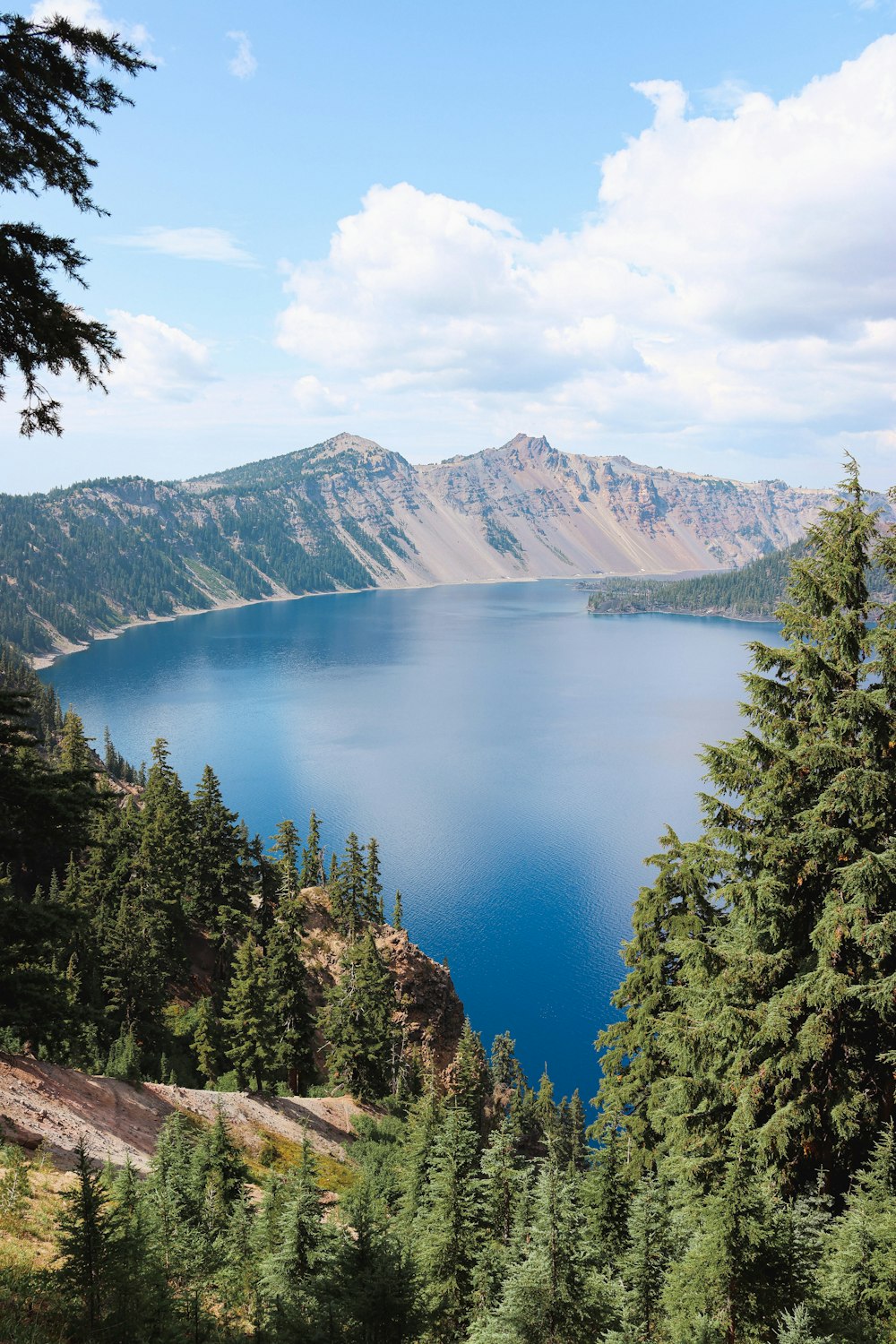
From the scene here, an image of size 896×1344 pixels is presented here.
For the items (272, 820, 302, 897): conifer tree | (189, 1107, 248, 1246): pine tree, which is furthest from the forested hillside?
(272, 820, 302, 897): conifer tree

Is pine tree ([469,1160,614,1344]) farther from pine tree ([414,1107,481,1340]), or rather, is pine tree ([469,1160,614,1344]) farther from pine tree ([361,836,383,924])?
pine tree ([361,836,383,924])

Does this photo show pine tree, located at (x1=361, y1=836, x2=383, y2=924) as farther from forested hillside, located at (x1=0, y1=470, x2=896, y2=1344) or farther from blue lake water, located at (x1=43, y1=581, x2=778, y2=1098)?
forested hillside, located at (x1=0, y1=470, x2=896, y2=1344)

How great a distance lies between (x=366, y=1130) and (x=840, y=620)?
43356 millimetres

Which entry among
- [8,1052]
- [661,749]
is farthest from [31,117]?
[661,749]

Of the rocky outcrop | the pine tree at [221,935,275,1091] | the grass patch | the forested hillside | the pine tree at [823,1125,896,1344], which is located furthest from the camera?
the rocky outcrop

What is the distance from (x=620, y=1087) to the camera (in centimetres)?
2781

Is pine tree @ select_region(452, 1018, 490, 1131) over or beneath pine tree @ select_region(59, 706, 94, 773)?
beneath

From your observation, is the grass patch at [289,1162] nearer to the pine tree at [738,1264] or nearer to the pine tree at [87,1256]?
the pine tree at [87,1256]

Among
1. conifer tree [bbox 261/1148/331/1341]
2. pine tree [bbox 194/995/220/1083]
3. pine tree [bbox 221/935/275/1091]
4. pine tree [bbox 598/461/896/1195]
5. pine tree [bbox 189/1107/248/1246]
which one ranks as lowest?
pine tree [bbox 194/995/220/1083]

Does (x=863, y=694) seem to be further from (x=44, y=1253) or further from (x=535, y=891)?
(x=535, y=891)

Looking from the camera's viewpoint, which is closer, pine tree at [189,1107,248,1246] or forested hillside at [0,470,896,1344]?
forested hillside at [0,470,896,1344]

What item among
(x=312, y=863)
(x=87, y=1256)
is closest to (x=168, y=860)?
(x=312, y=863)

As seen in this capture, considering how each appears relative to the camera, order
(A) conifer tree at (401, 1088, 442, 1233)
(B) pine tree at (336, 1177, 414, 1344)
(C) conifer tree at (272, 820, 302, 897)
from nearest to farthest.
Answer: (B) pine tree at (336, 1177, 414, 1344)
(A) conifer tree at (401, 1088, 442, 1233)
(C) conifer tree at (272, 820, 302, 897)

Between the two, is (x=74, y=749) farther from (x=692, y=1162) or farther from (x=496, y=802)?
(x=496, y=802)
